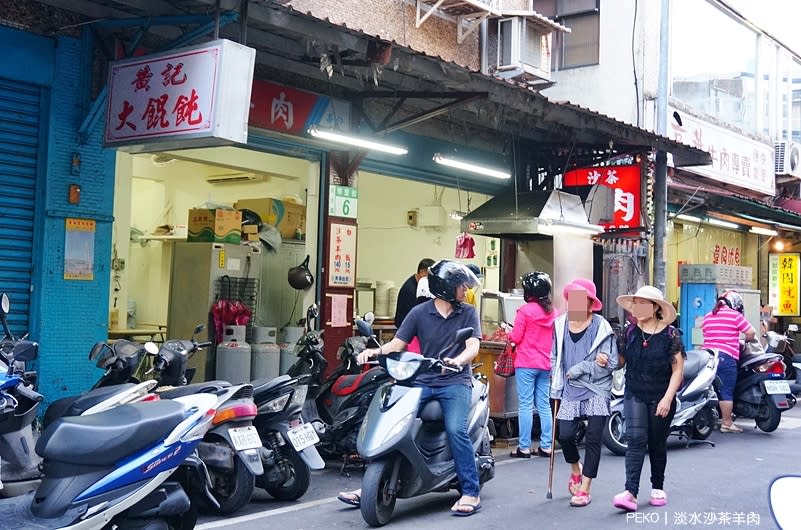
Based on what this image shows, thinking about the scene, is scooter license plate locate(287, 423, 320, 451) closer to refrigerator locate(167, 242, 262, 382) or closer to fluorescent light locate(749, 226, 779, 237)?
refrigerator locate(167, 242, 262, 382)

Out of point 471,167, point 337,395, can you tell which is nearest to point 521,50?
point 471,167

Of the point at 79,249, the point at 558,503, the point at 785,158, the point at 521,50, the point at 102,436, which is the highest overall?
the point at 521,50

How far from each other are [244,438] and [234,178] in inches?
308

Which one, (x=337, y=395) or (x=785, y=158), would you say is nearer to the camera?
(x=337, y=395)

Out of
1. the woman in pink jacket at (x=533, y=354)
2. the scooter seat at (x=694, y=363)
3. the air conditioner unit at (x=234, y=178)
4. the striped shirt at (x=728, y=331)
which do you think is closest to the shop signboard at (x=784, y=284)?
the striped shirt at (x=728, y=331)

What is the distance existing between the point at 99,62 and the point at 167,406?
476 cm

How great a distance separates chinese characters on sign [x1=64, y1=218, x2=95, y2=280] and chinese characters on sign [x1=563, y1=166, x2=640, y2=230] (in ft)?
26.0

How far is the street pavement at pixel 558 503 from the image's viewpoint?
22.0 ft

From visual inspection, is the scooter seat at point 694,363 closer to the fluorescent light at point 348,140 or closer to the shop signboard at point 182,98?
the fluorescent light at point 348,140

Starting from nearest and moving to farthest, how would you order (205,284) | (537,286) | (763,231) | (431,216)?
(537,286) < (205,284) < (431,216) < (763,231)

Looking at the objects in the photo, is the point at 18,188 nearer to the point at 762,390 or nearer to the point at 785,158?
the point at 762,390

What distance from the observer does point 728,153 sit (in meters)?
19.0

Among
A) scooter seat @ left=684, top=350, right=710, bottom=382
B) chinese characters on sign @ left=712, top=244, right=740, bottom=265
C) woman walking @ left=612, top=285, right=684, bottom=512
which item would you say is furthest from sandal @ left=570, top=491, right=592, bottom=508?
chinese characters on sign @ left=712, top=244, right=740, bottom=265

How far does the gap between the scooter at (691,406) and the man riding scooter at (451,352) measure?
3163mm
